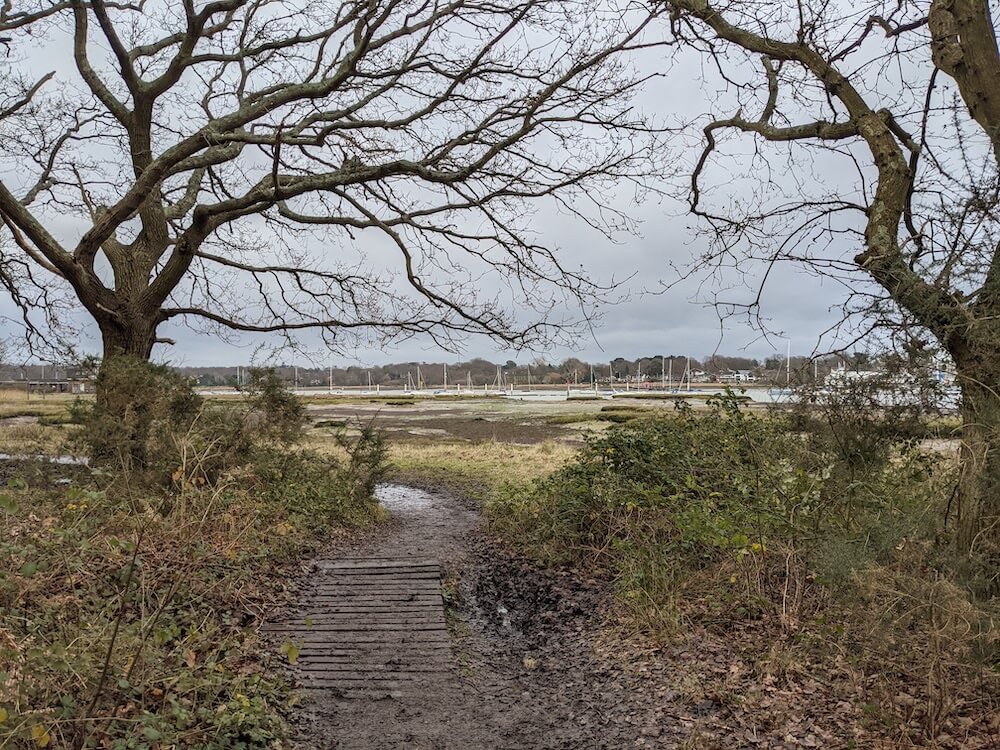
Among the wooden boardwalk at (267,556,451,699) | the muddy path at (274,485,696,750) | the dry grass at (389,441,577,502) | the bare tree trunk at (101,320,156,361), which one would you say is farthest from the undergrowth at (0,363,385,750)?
the dry grass at (389,441,577,502)

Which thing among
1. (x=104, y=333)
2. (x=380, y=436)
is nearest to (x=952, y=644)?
(x=380, y=436)

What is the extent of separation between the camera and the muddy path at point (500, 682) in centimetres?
485

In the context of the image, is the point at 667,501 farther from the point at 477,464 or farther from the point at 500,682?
the point at 477,464

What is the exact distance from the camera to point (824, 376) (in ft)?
18.4

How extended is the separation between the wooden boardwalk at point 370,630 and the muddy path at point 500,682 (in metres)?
0.02

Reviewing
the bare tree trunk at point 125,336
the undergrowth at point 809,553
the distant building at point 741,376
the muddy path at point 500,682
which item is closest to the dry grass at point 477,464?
the bare tree trunk at point 125,336

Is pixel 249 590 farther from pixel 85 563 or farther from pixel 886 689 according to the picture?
pixel 886 689

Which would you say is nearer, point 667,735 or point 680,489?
point 667,735

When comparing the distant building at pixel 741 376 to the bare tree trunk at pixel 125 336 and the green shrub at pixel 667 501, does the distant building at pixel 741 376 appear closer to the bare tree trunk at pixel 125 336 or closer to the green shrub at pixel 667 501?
the green shrub at pixel 667 501

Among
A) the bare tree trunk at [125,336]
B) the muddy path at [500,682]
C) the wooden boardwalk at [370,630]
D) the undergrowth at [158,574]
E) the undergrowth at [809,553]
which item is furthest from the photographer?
the bare tree trunk at [125,336]

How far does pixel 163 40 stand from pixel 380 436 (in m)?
8.28

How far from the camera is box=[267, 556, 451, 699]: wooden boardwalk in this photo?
5695 millimetres

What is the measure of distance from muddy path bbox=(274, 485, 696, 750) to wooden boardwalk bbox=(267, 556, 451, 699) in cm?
2

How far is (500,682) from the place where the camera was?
5.96m
